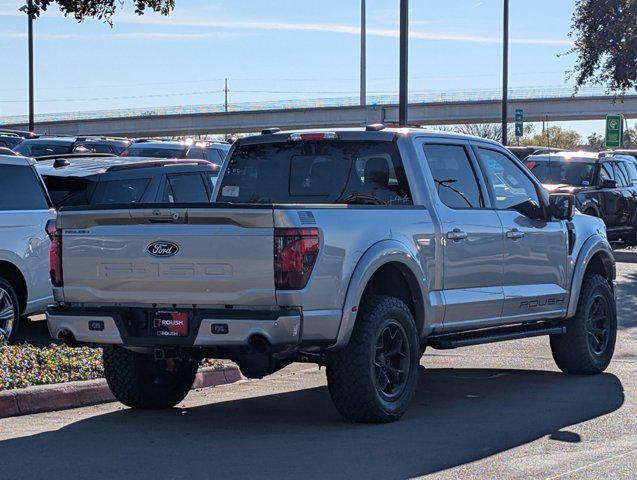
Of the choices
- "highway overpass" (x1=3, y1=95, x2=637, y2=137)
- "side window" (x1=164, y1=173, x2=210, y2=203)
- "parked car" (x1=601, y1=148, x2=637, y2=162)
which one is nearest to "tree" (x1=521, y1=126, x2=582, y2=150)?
"highway overpass" (x1=3, y1=95, x2=637, y2=137)

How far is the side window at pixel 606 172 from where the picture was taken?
25.8 metres

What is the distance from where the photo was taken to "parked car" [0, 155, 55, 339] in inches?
468

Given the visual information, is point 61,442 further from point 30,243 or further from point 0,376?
point 30,243

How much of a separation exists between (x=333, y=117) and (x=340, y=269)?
87454 millimetres

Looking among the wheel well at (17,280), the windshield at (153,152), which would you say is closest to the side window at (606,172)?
the windshield at (153,152)

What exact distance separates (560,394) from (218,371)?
2.82m

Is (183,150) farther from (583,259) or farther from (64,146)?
(583,259)

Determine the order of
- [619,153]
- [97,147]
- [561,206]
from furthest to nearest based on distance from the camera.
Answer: [619,153] → [97,147] → [561,206]

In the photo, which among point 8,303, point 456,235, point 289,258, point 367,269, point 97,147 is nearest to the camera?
point 289,258

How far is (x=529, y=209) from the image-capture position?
1022 centimetres

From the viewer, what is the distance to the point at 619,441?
7.73m

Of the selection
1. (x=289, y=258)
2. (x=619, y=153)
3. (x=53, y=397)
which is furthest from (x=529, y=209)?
(x=619, y=153)

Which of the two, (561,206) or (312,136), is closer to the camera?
(312,136)

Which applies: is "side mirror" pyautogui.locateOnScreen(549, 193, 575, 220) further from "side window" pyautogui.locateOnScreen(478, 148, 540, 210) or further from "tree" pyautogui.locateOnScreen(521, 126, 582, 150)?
"tree" pyautogui.locateOnScreen(521, 126, 582, 150)
